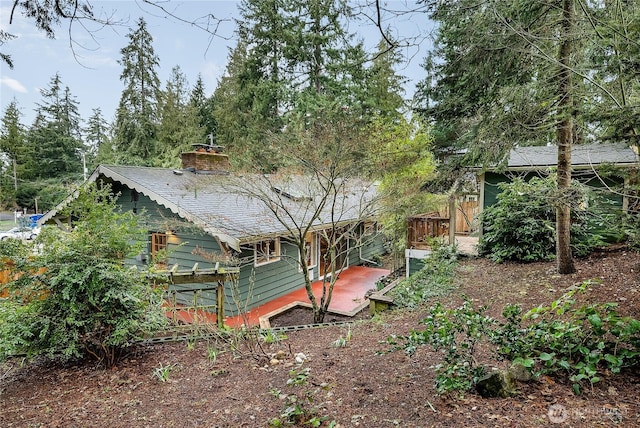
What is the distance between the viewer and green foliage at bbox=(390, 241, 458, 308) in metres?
5.71

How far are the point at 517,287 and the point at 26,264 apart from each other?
6305mm

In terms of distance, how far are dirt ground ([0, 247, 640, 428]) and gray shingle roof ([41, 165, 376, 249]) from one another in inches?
116

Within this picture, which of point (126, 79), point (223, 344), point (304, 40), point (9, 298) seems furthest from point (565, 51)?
point (126, 79)

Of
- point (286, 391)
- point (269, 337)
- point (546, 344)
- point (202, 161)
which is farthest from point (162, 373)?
point (202, 161)

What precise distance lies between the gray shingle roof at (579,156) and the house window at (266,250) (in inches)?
226

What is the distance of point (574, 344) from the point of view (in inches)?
91.6

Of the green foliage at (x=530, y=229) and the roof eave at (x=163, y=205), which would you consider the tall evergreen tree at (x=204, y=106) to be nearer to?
the roof eave at (x=163, y=205)

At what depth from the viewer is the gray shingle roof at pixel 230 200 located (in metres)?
6.71

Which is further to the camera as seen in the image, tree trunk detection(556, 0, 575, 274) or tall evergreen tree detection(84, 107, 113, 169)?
tall evergreen tree detection(84, 107, 113, 169)

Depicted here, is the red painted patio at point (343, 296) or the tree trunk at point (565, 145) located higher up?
the tree trunk at point (565, 145)

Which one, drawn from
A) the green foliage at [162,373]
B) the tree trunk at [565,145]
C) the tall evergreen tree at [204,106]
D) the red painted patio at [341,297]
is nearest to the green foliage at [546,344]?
the green foliage at [162,373]

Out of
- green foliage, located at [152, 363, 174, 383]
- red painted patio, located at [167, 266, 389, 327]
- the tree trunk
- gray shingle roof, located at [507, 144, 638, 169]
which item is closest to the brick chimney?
red painted patio, located at [167, 266, 389, 327]

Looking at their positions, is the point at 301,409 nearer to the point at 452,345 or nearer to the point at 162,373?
the point at 452,345

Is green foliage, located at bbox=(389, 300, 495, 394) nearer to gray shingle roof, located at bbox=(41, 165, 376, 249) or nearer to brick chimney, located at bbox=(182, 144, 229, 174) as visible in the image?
gray shingle roof, located at bbox=(41, 165, 376, 249)
